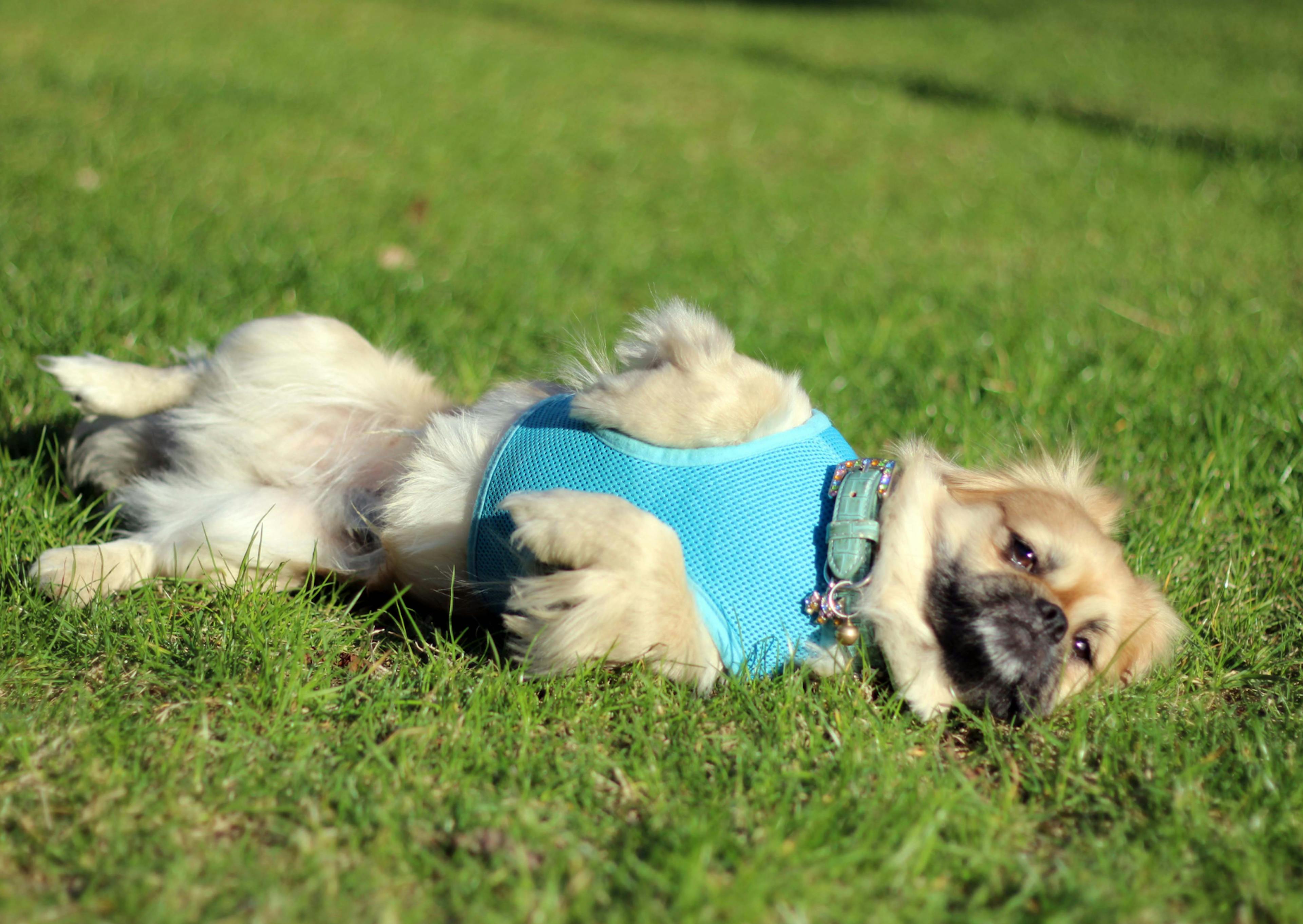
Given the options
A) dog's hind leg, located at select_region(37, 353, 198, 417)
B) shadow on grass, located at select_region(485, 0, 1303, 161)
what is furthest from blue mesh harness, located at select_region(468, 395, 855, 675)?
shadow on grass, located at select_region(485, 0, 1303, 161)

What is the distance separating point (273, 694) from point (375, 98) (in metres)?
7.09

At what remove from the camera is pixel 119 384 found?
9.66 ft

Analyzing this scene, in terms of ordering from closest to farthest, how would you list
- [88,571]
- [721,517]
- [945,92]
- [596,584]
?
[596,584]
[721,517]
[88,571]
[945,92]

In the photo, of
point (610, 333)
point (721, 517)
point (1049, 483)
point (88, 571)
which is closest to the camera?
point (721, 517)

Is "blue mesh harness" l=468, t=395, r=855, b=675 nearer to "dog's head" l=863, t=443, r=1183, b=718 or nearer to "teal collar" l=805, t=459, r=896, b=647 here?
"teal collar" l=805, t=459, r=896, b=647

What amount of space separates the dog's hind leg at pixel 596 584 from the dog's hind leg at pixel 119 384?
1385 mm

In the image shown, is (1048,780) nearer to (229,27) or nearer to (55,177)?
(55,177)

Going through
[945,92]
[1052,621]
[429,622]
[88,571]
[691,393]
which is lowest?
[429,622]

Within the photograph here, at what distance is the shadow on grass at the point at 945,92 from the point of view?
358 inches

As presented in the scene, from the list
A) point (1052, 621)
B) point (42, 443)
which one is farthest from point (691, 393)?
point (42, 443)

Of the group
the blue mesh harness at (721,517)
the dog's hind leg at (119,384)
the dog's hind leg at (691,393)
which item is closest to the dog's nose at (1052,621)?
the blue mesh harness at (721,517)

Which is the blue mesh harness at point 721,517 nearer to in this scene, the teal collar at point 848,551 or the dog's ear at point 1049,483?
the teal collar at point 848,551

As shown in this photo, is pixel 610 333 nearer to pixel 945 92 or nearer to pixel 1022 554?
pixel 1022 554

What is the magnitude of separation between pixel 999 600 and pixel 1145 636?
590 mm
